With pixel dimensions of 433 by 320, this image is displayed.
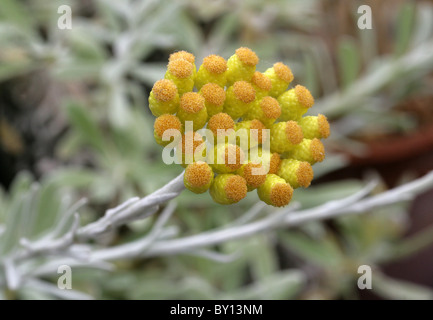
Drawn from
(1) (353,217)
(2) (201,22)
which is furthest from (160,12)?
(1) (353,217)

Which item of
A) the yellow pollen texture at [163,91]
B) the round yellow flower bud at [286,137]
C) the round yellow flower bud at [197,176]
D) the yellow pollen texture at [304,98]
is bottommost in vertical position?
the round yellow flower bud at [197,176]

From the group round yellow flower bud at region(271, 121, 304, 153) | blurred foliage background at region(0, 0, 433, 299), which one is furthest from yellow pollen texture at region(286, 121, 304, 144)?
blurred foliage background at region(0, 0, 433, 299)

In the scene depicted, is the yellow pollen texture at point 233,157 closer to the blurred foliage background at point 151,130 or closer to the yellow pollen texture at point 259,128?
the yellow pollen texture at point 259,128

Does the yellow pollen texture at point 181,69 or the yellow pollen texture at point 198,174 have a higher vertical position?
the yellow pollen texture at point 181,69

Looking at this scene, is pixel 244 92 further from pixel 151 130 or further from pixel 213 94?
pixel 151 130

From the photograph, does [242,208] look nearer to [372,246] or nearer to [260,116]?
[372,246]

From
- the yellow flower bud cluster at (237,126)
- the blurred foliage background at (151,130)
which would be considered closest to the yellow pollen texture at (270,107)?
the yellow flower bud cluster at (237,126)
